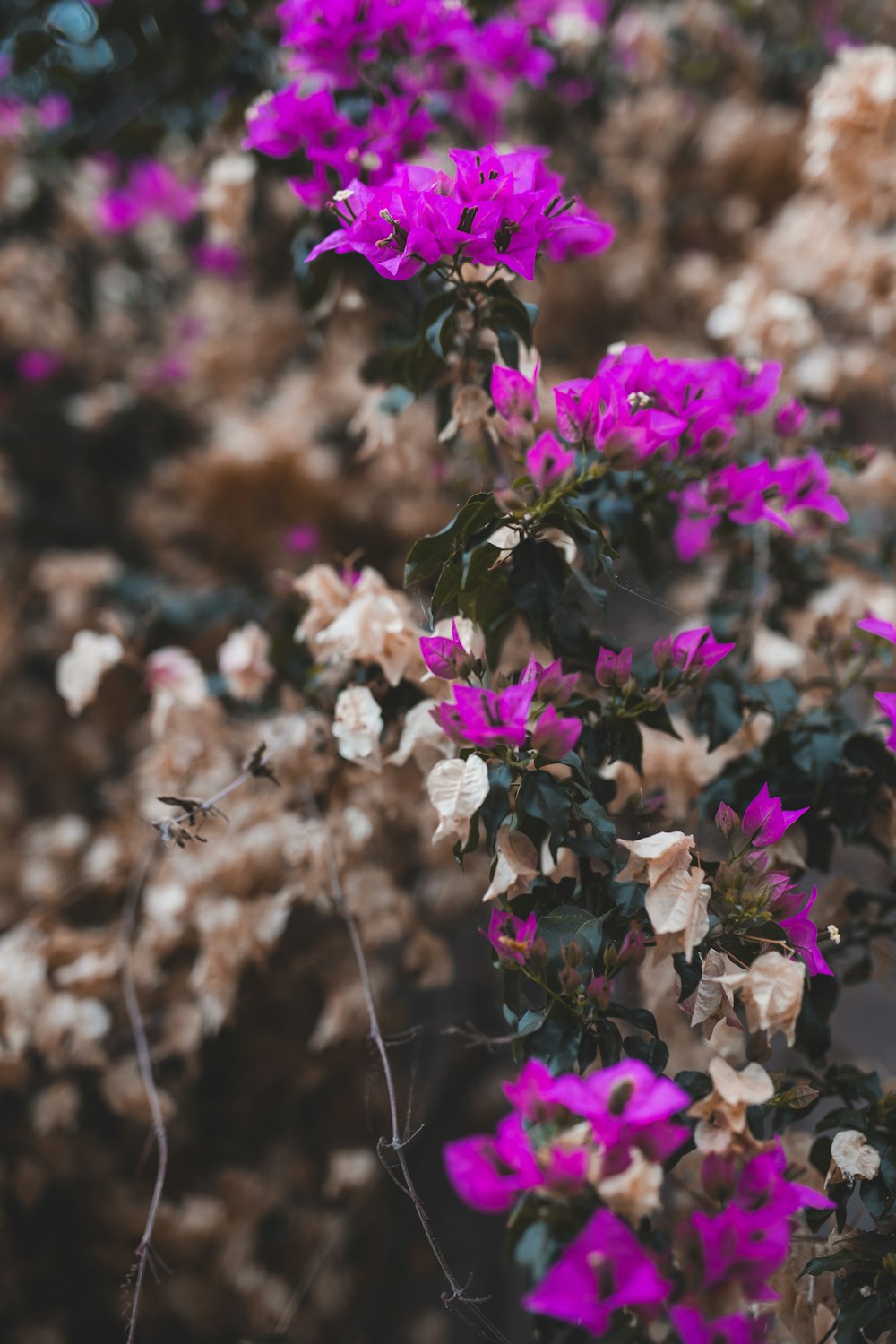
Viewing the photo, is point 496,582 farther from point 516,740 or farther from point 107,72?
point 107,72

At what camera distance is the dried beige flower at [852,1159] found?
1.95ft

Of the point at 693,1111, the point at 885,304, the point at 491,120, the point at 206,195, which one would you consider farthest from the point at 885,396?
Result: the point at 693,1111

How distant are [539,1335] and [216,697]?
77 centimetres

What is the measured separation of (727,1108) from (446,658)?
31 centimetres

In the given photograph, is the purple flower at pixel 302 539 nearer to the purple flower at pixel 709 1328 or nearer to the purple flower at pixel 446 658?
the purple flower at pixel 446 658

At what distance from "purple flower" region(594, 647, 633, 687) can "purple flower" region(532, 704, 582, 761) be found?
9 cm

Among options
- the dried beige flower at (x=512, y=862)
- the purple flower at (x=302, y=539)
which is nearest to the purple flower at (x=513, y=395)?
the dried beige flower at (x=512, y=862)

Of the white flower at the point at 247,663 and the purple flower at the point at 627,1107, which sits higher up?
the purple flower at the point at 627,1107

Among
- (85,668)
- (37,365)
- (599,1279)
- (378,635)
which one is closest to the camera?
(599,1279)

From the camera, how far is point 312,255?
596 mm

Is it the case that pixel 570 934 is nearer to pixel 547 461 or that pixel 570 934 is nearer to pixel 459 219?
pixel 547 461

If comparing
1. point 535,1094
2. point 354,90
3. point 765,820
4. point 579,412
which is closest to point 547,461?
point 579,412

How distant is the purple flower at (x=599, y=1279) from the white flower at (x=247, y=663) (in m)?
0.65

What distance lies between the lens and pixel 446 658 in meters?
0.60
